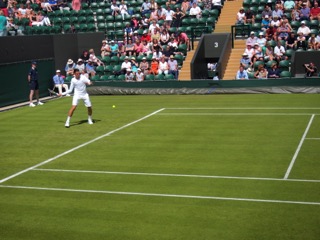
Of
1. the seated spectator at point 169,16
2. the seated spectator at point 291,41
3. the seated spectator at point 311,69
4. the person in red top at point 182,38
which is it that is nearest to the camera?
the seated spectator at point 311,69

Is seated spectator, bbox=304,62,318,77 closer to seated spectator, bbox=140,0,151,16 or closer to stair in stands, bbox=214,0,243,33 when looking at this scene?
stair in stands, bbox=214,0,243,33

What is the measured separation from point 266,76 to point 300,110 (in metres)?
6.41

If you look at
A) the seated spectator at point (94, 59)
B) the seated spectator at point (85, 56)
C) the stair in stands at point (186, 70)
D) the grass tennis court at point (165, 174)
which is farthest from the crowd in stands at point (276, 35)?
the seated spectator at point (85, 56)

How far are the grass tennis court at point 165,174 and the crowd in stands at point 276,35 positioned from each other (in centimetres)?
579

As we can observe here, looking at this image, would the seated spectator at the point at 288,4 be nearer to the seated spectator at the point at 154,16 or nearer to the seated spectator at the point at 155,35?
the seated spectator at the point at 155,35

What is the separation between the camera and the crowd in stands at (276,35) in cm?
2989

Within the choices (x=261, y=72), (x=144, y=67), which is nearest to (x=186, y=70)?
(x=144, y=67)

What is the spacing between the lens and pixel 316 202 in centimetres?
1191

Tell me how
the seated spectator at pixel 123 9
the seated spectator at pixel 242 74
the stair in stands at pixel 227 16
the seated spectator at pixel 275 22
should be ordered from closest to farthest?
the seated spectator at pixel 242 74 < the seated spectator at pixel 275 22 < the stair in stands at pixel 227 16 < the seated spectator at pixel 123 9

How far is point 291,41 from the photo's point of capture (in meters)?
31.0

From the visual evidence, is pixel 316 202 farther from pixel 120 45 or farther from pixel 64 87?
pixel 120 45

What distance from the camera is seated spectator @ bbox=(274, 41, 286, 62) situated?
3034 cm

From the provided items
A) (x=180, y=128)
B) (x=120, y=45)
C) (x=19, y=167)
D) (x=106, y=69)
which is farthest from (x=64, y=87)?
(x=19, y=167)

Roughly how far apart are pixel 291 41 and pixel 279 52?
3.63 ft
